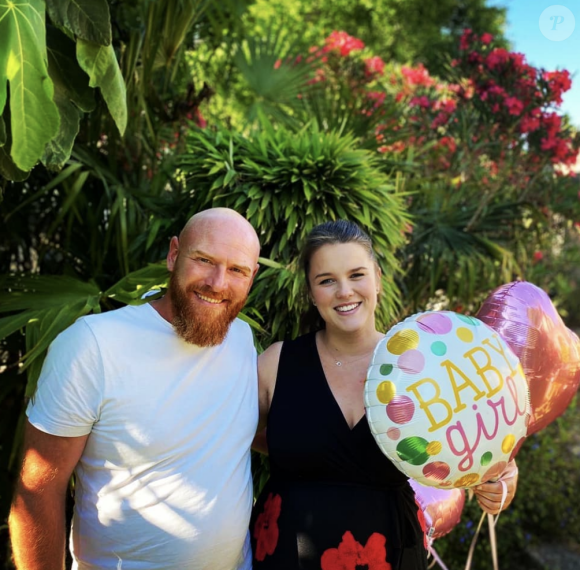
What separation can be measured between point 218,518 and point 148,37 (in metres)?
2.22

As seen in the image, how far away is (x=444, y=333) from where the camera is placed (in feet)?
5.34

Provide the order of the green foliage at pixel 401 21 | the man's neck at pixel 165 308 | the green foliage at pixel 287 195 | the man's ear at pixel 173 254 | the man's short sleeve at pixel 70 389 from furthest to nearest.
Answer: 1. the green foliage at pixel 401 21
2. the green foliage at pixel 287 195
3. the man's ear at pixel 173 254
4. the man's neck at pixel 165 308
5. the man's short sleeve at pixel 70 389

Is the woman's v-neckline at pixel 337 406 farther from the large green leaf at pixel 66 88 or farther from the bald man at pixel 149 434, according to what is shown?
the large green leaf at pixel 66 88

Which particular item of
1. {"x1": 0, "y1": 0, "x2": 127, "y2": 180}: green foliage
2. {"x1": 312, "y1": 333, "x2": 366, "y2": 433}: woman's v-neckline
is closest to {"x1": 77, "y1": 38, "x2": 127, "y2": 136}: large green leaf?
{"x1": 0, "y1": 0, "x2": 127, "y2": 180}: green foliage

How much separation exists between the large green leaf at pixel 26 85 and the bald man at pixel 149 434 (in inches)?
20.1

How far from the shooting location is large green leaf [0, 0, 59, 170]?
Answer: 4.26 ft

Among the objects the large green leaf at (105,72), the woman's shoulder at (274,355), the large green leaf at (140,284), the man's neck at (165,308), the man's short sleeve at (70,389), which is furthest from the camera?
the large green leaf at (140,284)

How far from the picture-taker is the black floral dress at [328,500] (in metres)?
1.70

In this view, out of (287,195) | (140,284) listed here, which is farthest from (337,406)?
(287,195)

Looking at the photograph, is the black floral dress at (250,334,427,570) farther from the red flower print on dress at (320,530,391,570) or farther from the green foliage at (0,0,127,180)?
the green foliage at (0,0,127,180)

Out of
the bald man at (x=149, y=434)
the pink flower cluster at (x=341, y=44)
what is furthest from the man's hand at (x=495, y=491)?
the pink flower cluster at (x=341, y=44)

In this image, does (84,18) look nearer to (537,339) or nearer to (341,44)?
(537,339)

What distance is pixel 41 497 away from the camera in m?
1.55

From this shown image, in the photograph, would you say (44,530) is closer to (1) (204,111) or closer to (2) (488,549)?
(2) (488,549)
